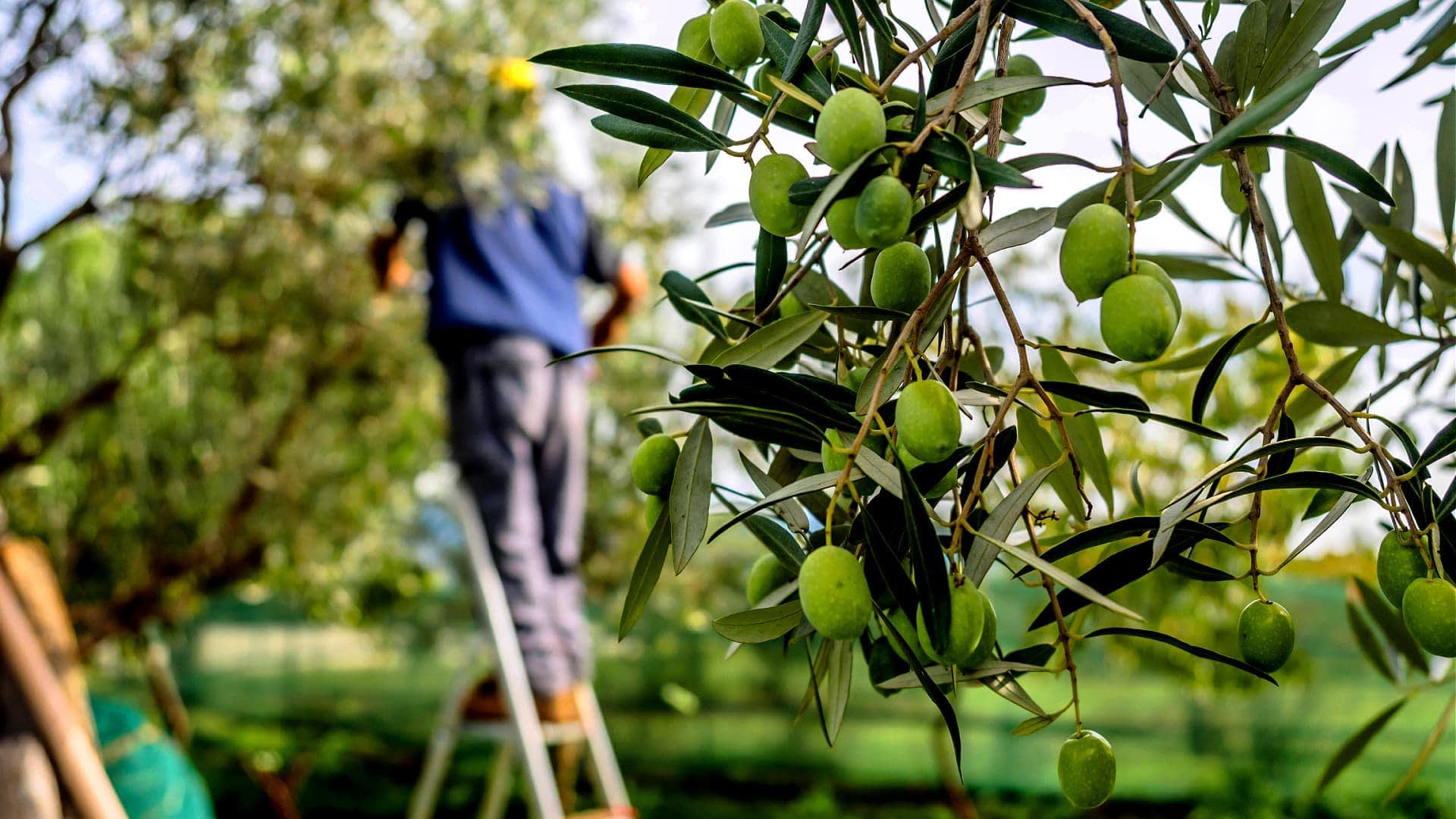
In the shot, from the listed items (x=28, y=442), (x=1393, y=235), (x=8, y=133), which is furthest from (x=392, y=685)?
(x=1393, y=235)

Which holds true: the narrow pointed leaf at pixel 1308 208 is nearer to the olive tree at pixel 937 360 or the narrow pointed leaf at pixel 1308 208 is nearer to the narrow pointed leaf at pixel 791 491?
the olive tree at pixel 937 360

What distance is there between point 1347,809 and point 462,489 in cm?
238

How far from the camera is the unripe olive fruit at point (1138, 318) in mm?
401

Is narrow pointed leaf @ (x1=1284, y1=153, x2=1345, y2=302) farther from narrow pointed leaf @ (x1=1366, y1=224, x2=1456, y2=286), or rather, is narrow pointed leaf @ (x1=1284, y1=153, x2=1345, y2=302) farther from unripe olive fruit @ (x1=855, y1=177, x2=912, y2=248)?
unripe olive fruit @ (x1=855, y1=177, x2=912, y2=248)

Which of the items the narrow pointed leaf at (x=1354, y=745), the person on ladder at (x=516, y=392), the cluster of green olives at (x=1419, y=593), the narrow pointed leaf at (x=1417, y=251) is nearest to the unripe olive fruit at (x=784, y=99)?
the cluster of green olives at (x=1419, y=593)

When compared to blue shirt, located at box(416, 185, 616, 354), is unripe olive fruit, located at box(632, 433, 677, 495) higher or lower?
lower

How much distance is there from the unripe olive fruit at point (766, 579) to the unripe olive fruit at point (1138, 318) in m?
0.20

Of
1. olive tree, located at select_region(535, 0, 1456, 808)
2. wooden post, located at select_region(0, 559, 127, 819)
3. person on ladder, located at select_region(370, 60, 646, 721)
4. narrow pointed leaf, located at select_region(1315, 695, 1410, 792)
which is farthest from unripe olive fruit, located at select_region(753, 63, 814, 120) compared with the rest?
person on ladder, located at select_region(370, 60, 646, 721)

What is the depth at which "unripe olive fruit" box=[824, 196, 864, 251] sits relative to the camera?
407 millimetres

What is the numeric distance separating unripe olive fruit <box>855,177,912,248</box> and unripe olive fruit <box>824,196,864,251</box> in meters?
0.02

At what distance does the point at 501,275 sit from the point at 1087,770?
209 centimetres

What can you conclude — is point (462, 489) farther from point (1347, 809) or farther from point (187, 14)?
point (1347, 809)

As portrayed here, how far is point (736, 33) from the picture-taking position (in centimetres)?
46

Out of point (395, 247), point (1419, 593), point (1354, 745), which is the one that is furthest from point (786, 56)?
point (395, 247)
